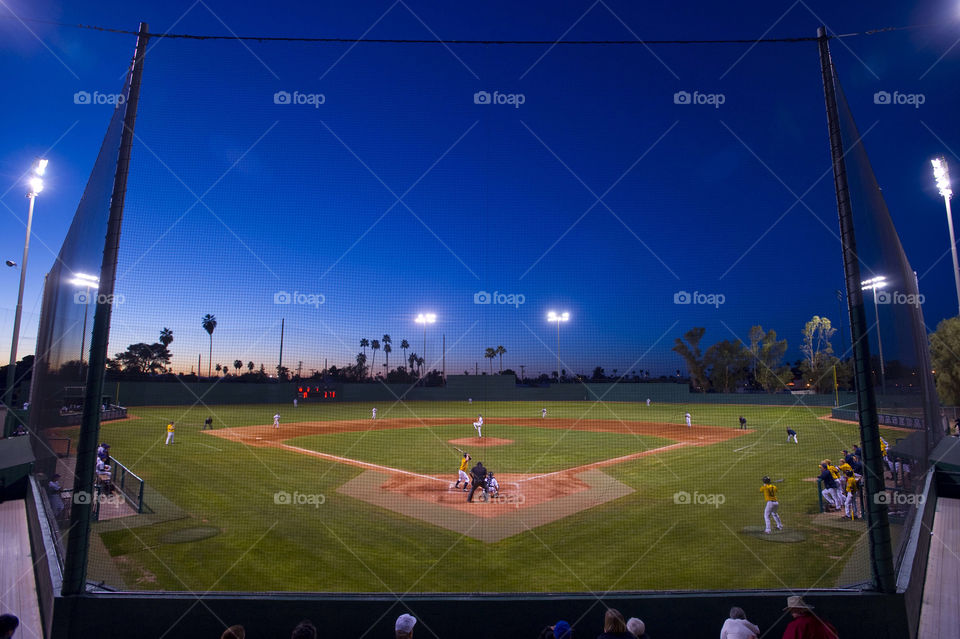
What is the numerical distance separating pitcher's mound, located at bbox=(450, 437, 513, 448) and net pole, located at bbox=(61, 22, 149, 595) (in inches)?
749

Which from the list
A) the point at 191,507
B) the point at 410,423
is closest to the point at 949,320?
the point at 410,423

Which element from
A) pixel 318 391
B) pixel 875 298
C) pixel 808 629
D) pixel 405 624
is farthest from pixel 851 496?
pixel 318 391

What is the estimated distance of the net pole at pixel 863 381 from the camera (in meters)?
4.85

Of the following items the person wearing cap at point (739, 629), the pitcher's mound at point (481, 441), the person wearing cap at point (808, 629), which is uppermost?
the person wearing cap at point (808, 629)

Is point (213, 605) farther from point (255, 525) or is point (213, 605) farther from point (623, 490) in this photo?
point (623, 490)

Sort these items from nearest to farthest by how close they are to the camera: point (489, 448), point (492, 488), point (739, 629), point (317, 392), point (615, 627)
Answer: point (615, 627) < point (739, 629) < point (492, 488) < point (489, 448) < point (317, 392)

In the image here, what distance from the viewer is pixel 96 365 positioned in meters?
4.98

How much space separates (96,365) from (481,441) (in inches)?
823

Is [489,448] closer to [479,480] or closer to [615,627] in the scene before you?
[479,480]

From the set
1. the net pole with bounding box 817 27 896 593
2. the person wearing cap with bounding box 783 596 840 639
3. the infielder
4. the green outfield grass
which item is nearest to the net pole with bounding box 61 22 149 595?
the person wearing cap with bounding box 783 596 840 639

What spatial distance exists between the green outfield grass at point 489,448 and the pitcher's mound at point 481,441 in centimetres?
61

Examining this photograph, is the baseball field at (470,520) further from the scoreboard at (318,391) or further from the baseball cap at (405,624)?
the scoreboard at (318,391)

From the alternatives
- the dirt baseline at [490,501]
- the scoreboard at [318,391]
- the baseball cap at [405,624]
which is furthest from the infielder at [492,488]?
the scoreboard at [318,391]

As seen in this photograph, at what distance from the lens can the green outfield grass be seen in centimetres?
1775
